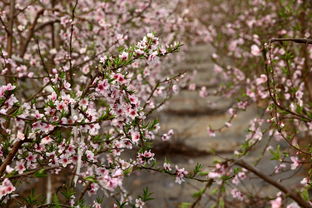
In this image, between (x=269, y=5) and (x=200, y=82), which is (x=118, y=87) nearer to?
(x=269, y=5)

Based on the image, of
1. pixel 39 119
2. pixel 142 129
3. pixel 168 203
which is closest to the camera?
pixel 39 119

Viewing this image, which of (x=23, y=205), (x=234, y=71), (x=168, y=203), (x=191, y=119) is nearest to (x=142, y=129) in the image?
(x=23, y=205)

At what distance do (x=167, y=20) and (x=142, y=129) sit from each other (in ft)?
13.8

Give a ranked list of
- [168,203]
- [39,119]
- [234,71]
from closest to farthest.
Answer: [39,119]
[168,203]
[234,71]

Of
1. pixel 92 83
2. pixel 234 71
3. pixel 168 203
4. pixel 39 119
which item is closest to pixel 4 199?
pixel 39 119

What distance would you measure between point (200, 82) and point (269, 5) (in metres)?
4.21

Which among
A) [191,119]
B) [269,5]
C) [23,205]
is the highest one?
[269,5]

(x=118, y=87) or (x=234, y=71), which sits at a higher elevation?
(x=234, y=71)

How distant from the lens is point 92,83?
2.75 metres

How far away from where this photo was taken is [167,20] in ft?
22.4

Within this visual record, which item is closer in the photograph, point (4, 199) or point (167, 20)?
point (4, 199)

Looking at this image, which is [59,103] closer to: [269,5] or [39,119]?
[39,119]

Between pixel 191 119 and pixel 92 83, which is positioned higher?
pixel 191 119

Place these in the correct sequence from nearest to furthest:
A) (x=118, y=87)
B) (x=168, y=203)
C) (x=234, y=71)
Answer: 1. (x=118, y=87)
2. (x=168, y=203)
3. (x=234, y=71)
